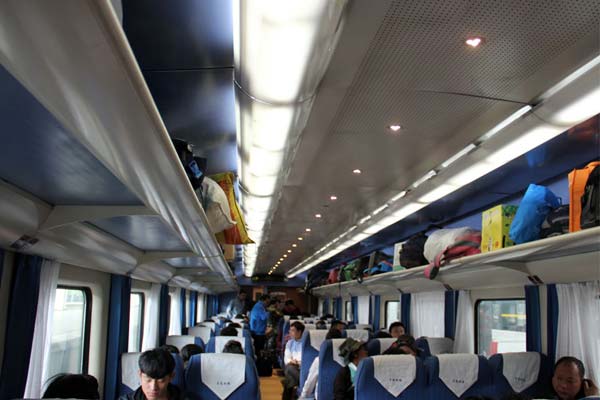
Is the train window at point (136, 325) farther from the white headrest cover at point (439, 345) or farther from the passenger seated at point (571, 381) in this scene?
the passenger seated at point (571, 381)

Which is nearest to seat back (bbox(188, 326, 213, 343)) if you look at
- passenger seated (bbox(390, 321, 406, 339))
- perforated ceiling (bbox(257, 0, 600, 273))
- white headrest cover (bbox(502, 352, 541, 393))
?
passenger seated (bbox(390, 321, 406, 339))

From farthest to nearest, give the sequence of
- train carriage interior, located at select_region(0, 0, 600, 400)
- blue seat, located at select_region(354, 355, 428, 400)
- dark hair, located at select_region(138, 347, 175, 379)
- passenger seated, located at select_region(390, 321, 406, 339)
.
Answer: passenger seated, located at select_region(390, 321, 406, 339), blue seat, located at select_region(354, 355, 428, 400), dark hair, located at select_region(138, 347, 175, 379), train carriage interior, located at select_region(0, 0, 600, 400)

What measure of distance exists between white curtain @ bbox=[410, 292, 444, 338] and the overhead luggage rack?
1.12m

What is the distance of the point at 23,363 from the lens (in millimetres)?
3797

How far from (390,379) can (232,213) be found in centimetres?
199

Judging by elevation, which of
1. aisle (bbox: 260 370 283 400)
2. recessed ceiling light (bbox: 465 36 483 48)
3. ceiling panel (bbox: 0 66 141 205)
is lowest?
aisle (bbox: 260 370 283 400)

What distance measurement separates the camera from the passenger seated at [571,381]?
4.73 meters

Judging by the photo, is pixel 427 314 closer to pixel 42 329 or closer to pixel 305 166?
pixel 305 166

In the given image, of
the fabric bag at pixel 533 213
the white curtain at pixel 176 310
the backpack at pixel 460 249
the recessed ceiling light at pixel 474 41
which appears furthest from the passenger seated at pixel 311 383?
the white curtain at pixel 176 310

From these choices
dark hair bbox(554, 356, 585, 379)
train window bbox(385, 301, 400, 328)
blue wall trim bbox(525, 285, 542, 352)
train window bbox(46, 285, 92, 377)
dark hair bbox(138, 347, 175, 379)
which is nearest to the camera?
dark hair bbox(138, 347, 175, 379)

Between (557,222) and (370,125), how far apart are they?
5.26 ft

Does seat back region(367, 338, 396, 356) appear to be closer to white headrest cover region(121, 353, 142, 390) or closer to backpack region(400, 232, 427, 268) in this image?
backpack region(400, 232, 427, 268)

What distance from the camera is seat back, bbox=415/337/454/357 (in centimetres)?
767

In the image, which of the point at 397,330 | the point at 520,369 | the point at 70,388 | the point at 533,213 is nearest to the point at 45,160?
the point at 70,388
